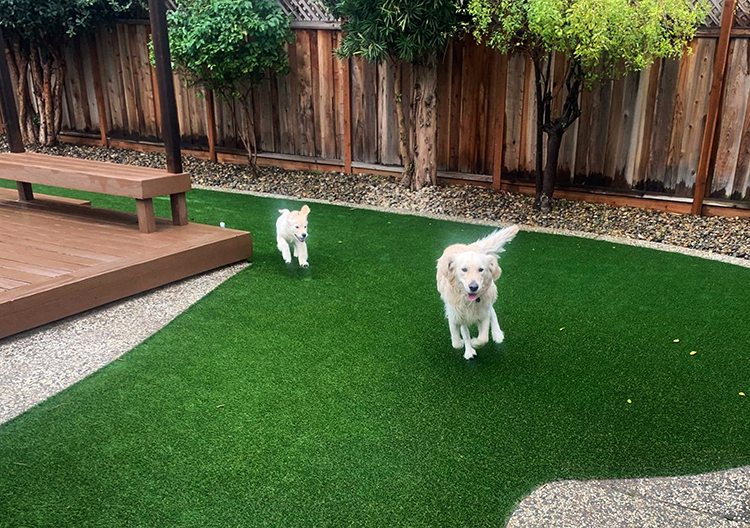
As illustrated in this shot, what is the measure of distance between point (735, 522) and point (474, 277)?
62.1 inches

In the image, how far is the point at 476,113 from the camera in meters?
7.93

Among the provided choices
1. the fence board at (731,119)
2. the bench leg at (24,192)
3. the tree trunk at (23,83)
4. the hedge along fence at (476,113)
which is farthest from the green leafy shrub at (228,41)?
the fence board at (731,119)

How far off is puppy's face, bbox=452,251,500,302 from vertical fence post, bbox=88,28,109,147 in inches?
368

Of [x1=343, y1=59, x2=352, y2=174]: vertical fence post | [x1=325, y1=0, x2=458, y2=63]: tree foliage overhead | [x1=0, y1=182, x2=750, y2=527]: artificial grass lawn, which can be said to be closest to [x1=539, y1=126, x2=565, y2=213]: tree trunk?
[x1=325, y1=0, x2=458, y2=63]: tree foliage overhead

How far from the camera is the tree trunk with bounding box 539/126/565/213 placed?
6867mm

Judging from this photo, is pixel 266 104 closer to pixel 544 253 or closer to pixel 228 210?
pixel 228 210

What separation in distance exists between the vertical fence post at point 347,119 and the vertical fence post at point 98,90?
4760 millimetres

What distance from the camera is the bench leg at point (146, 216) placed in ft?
18.1

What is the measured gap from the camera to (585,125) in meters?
7.33

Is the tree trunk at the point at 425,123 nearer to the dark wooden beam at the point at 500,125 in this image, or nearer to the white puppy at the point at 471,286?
the dark wooden beam at the point at 500,125

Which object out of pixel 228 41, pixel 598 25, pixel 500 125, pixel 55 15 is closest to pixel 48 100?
pixel 55 15

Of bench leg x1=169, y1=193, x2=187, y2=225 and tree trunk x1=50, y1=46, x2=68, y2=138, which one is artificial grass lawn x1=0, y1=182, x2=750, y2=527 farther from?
tree trunk x1=50, y1=46, x2=68, y2=138

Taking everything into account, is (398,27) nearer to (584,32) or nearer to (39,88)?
(584,32)

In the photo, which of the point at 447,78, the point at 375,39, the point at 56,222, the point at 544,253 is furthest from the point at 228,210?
the point at 544,253
